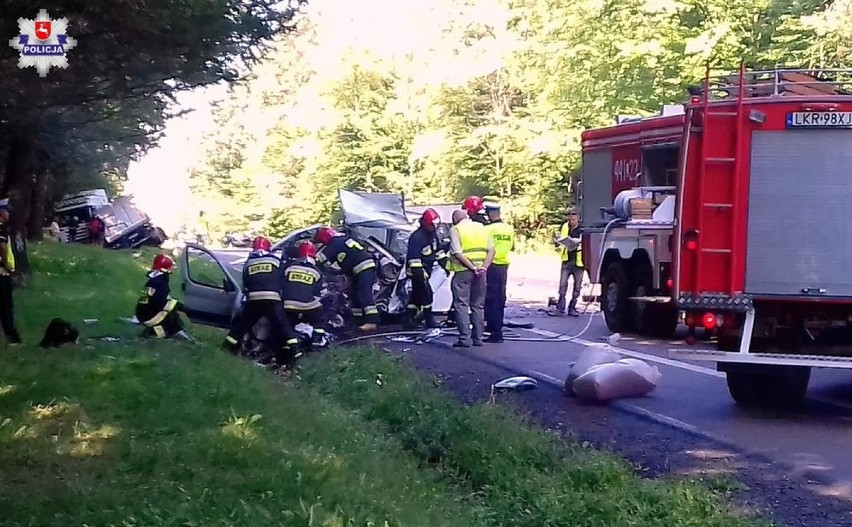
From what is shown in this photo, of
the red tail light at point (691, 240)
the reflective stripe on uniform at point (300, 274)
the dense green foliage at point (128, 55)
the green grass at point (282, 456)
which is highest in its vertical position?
the dense green foliage at point (128, 55)

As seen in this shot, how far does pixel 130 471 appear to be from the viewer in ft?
21.7

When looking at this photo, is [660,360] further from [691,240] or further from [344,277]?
[344,277]

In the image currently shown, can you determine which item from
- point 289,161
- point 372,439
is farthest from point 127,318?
point 289,161

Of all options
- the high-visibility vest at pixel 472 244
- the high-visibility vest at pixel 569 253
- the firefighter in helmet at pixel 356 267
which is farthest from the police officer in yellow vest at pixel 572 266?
the high-visibility vest at pixel 472 244

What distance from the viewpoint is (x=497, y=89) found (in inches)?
1677

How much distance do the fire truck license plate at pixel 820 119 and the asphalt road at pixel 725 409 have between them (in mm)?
2372

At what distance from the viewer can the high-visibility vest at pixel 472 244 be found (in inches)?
541

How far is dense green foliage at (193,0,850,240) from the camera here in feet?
94.3

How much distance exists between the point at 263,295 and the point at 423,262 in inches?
160

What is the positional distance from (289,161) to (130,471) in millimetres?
51911

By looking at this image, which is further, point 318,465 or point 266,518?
point 318,465

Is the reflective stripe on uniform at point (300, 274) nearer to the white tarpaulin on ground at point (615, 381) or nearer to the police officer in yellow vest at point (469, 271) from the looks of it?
the police officer in yellow vest at point (469, 271)

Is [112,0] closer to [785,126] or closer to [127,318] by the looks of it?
[785,126]

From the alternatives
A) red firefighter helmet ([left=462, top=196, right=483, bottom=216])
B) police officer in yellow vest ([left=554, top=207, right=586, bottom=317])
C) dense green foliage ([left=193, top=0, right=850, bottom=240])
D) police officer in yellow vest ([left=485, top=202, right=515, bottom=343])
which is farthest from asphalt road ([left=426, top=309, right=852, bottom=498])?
dense green foliage ([left=193, top=0, right=850, bottom=240])
